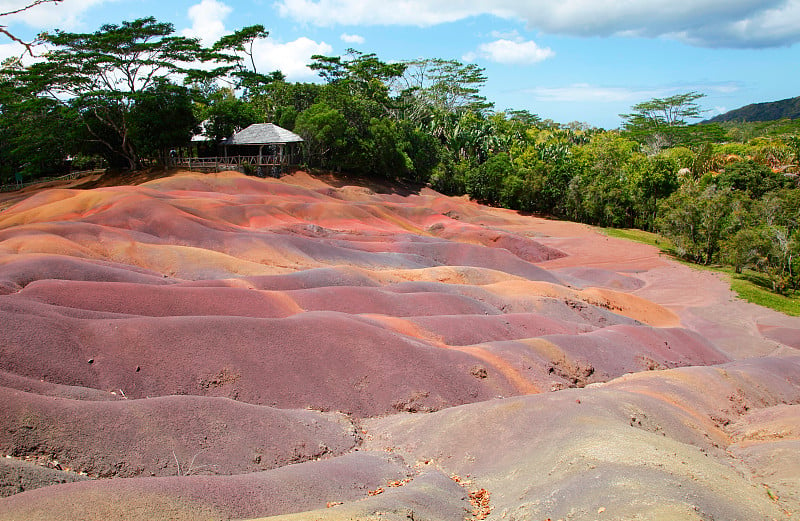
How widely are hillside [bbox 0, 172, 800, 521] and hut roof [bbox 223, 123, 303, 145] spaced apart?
2445cm

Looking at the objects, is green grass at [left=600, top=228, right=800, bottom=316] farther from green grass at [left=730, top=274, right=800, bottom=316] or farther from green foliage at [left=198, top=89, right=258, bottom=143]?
green foliage at [left=198, top=89, right=258, bottom=143]

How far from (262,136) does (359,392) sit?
140ft

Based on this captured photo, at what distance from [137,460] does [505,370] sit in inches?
402

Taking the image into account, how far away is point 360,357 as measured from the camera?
16250 millimetres

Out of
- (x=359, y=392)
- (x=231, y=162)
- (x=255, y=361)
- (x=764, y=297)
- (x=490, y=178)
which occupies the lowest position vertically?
(x=764, y=297)

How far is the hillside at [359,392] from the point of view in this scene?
30.0 ft

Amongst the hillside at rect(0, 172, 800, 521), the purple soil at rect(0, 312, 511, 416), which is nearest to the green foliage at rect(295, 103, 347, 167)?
the hillside at rect(0, 172, 800, 521)

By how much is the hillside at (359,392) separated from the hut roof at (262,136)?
24.5 meters

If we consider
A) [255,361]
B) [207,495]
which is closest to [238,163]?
[255,361]

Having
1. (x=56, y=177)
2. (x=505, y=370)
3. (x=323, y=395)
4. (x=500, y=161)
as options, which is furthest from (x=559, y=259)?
(x=56, y=177)

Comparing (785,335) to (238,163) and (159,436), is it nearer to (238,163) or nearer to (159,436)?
(159,436)

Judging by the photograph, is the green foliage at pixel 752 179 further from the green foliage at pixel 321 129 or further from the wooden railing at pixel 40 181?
the wooden railing at pixel 40 181

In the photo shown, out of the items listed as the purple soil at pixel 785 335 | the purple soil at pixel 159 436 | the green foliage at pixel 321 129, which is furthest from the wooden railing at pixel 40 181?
the purple soil at pixel 785 335

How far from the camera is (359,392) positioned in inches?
603
